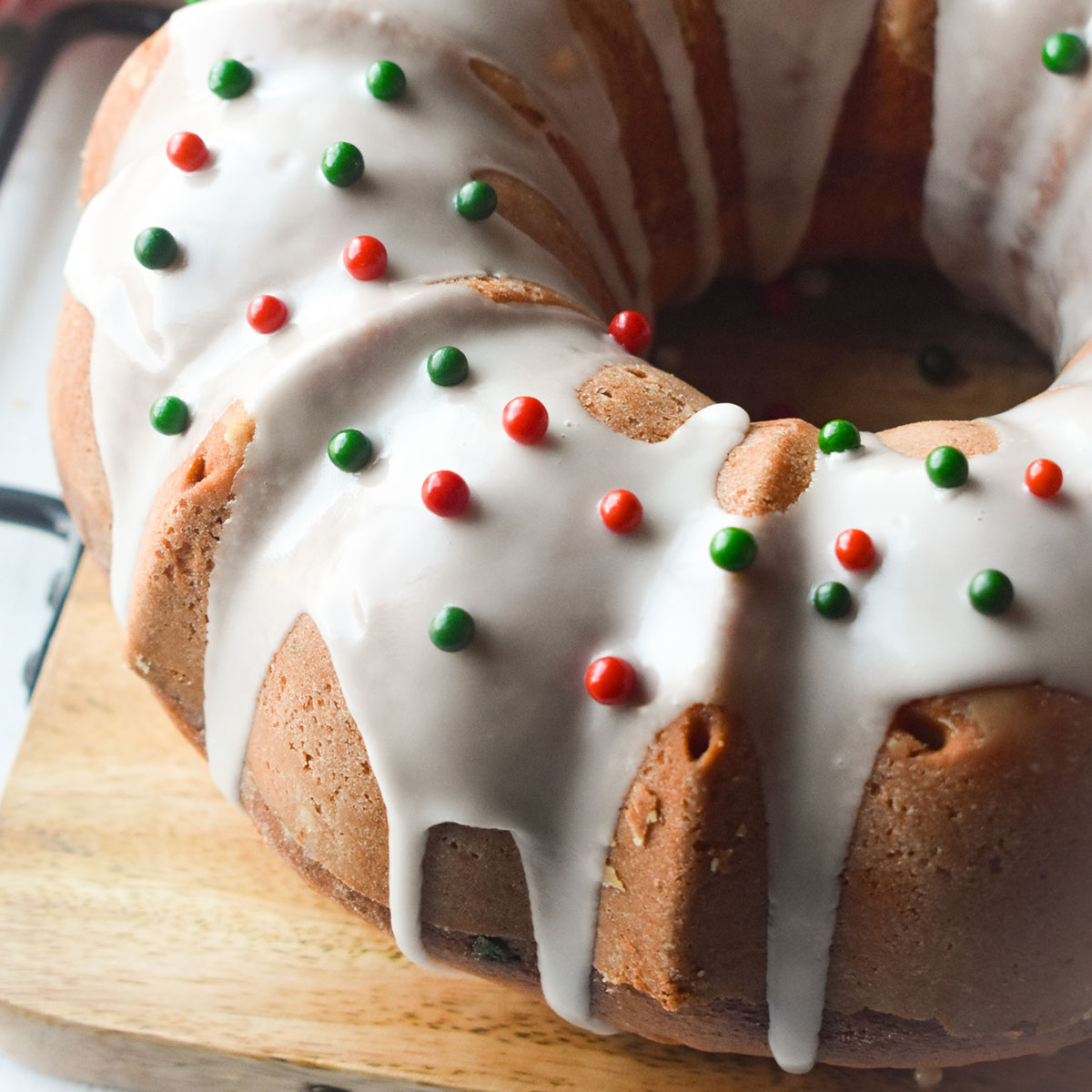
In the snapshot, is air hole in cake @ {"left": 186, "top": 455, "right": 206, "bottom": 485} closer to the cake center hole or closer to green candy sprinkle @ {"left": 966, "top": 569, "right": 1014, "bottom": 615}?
green candy sprinkle @ {"left": 966, "top": 569, "right": 1014, "bottom": 615}

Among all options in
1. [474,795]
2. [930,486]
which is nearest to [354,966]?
[474,795]

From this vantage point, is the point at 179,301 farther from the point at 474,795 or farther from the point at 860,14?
the point at 860,14

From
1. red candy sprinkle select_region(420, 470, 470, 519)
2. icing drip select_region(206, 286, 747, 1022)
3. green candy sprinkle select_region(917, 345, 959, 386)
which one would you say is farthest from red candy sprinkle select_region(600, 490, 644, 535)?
green candy sprinkle select_region(917, 345, 959, 386)

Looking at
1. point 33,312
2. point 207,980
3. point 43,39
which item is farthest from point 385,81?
point 43,39

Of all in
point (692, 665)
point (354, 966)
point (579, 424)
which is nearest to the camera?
point (692, 665)

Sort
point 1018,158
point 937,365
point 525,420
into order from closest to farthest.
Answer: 1. point 525,420
2. point 1018,158
3. point 937,365

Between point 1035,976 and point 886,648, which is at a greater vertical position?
point 886,648

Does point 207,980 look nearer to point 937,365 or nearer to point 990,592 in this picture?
point 990,592
